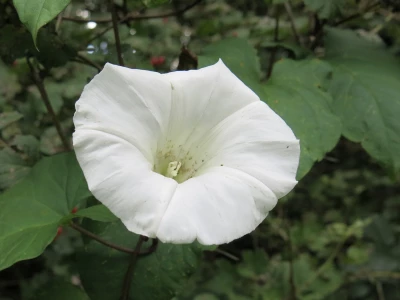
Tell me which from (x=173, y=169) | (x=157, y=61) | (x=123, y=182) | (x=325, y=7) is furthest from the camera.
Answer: (x=157, y=61)

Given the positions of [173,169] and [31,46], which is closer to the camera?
[173,169]

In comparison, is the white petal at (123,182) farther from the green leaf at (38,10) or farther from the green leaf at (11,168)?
the green leaf at (11,168)

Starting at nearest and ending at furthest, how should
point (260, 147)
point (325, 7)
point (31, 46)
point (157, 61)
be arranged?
point (260, 147), point (31, 46), point (325, 7), point (157, 61)

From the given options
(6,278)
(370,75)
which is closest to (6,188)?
(370,75)

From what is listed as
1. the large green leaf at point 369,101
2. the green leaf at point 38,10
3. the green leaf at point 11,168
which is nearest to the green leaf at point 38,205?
the green leaf at point 11,168

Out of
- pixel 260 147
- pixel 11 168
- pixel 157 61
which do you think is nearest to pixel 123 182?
pixel 260 147

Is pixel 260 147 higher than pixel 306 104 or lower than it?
higher

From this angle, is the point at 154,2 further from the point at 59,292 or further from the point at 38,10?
the point at 59,292

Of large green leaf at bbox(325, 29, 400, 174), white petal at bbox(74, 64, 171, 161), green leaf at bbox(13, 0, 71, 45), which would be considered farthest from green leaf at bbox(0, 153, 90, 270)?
large green leaf at bbox(325, 29, 400, 174)

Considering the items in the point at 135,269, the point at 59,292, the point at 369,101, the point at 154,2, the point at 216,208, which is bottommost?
the point at 59,292
